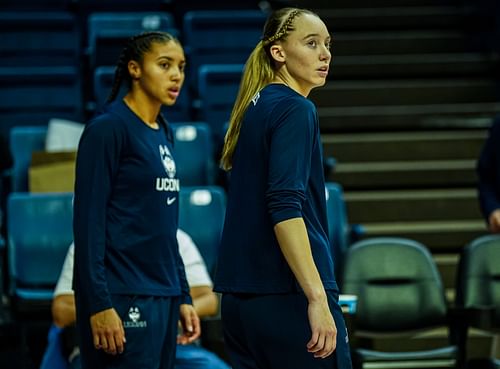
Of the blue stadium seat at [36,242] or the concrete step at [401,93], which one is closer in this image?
the blue stadium seat at [36,242]

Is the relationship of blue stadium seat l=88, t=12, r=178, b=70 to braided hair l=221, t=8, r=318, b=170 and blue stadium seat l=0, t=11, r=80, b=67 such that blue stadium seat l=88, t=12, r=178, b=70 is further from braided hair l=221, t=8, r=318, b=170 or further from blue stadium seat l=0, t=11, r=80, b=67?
braided hair l=221, t=8, r=318, b=170

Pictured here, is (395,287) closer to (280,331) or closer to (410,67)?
(280,331)

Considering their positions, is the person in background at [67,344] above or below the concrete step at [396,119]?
below

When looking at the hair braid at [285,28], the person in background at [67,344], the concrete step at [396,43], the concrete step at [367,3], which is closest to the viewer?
the hair braid at [285,28]

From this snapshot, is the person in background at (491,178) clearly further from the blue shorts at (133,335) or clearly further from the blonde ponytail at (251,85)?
the blonde ponytail at (251,85)

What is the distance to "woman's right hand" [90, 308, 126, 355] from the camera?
7.73 ft

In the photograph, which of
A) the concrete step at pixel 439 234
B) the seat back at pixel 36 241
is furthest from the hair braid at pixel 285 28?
the concrete step at pixel 439 234

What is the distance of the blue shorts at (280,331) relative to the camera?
193 centimetres

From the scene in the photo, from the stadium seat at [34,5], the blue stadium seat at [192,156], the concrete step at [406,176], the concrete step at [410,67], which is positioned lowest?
the concrete step at [406,176]

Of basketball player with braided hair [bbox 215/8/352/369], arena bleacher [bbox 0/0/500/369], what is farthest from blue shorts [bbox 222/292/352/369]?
arena bleacher [bbox 0/0/500/369]

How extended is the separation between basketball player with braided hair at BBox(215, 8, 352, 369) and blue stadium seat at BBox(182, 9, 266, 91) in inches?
170

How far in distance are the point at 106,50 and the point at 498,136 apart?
278cm

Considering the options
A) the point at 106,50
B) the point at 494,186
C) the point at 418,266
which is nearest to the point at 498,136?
the point at 494,186

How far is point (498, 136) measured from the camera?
4.22 meters
